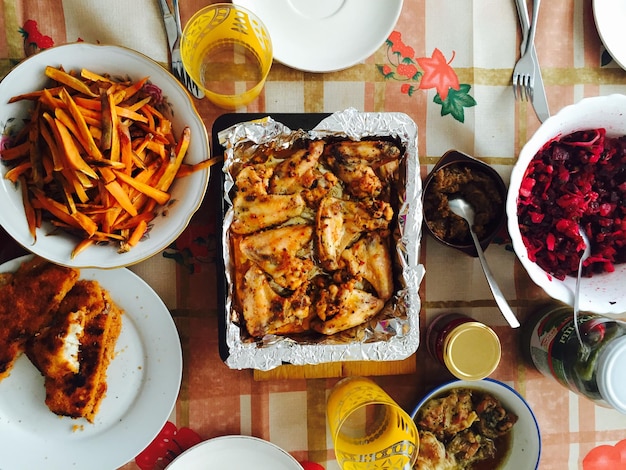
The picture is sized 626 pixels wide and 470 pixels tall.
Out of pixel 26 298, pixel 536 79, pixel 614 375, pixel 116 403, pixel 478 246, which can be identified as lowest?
pixel 116 403

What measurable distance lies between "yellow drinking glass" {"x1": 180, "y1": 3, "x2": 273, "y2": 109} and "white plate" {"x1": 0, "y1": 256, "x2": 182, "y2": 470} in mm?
601

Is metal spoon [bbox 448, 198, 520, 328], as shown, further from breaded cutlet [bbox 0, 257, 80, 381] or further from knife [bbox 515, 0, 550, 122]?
breaded cutlet [bbox 0, 257, 80, 381]

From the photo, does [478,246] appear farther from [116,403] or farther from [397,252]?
[116,403]

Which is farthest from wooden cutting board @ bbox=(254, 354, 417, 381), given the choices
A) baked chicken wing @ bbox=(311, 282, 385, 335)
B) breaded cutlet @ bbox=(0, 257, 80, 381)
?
breaded cutlet @ bbox=(0, 257, 80, 381)

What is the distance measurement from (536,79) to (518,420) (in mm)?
1033

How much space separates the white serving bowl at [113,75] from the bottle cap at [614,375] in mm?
1128

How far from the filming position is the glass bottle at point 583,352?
1378mm

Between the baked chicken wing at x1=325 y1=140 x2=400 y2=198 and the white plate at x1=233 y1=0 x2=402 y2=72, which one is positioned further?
the white plate at x1=233 y1=0 x2=402 y2=72

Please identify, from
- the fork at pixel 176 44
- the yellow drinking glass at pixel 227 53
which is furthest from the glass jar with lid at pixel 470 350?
the fork at pixel 176 44

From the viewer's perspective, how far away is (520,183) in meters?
1.35

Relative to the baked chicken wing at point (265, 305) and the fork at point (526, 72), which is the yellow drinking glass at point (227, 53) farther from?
the fork at point (526, 72)

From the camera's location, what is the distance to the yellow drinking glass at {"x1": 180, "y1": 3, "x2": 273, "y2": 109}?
143 centimetres

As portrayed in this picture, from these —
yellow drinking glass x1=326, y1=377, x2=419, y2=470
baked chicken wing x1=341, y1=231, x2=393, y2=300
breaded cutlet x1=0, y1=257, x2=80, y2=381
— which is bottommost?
yellow drinking glass x1=326, y1=377, x2=419, y2=470

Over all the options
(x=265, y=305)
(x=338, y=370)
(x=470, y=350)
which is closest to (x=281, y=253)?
(x=265, y=305)
